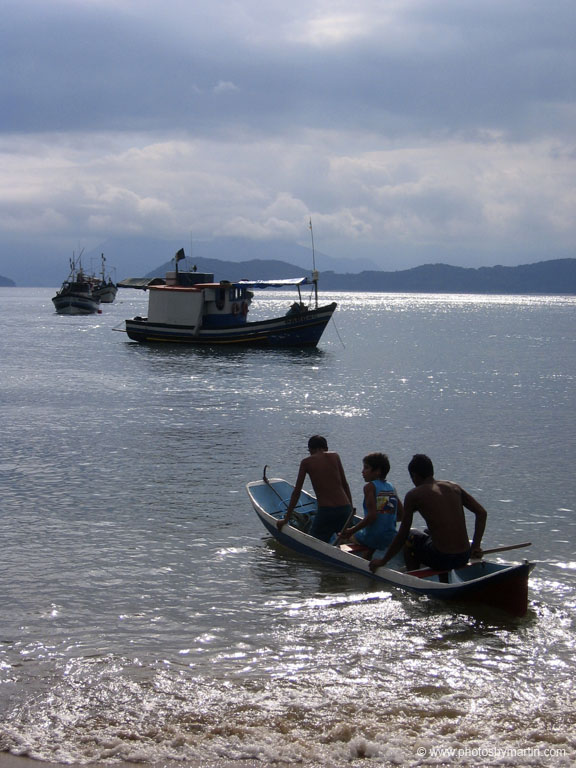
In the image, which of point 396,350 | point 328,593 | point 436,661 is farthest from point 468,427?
point 396,350

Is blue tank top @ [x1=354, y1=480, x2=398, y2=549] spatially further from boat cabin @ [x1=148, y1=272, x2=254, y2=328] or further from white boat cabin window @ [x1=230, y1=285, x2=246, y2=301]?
white boat cabin window @ [x1=230, y1=285, x2=246, y2=301]

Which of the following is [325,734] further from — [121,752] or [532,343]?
[532,343]

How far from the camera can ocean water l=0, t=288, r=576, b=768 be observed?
6.18m

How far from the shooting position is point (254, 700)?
266 inches

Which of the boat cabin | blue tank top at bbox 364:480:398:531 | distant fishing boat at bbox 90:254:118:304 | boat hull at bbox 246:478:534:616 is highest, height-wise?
distant fishing boat at bbox 90:254:118:304

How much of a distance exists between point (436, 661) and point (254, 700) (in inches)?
76.4

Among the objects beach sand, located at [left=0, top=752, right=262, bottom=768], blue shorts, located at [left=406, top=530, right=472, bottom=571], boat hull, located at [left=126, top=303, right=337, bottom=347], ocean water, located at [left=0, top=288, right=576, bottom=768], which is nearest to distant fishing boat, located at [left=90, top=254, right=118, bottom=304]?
boat hull, located at [left=126, top=303, right=337, bottom=347]

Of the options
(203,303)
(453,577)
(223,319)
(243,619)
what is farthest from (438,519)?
(203,303)

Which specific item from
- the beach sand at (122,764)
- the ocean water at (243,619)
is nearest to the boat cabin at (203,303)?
the ocean water at (243,619)

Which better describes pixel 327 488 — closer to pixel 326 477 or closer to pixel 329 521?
pixel 326 477

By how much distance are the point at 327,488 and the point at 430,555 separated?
1.77 m

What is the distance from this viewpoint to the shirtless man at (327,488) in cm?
1009

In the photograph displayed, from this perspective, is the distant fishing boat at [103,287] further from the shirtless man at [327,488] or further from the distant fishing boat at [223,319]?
the shirtless man at [327,488]

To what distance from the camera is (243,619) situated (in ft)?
28.5
